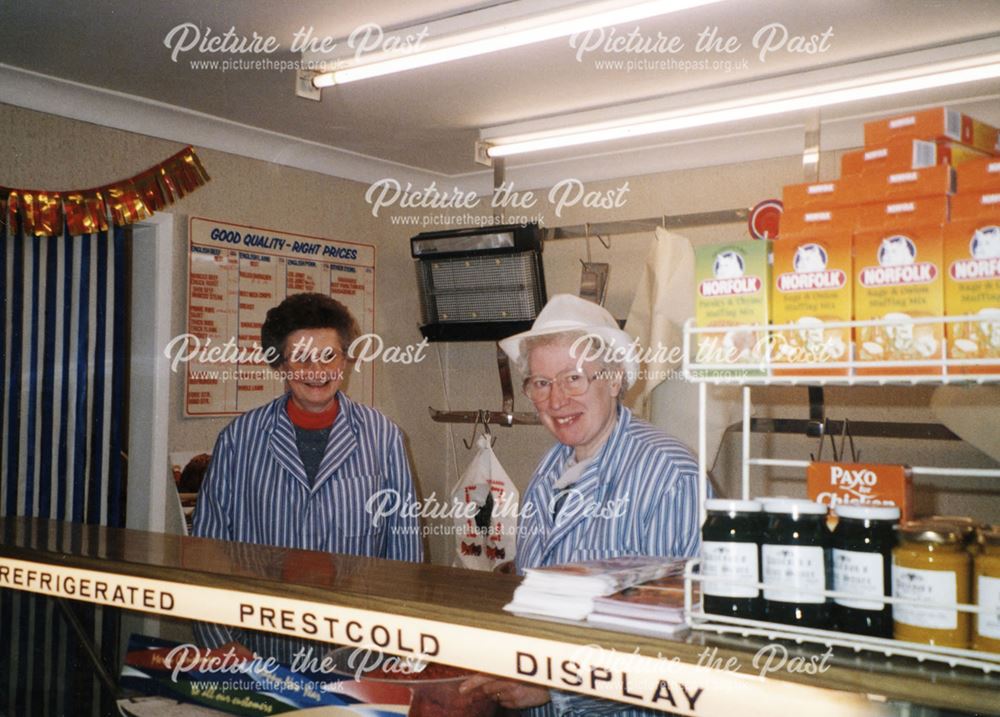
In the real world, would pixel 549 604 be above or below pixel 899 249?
below

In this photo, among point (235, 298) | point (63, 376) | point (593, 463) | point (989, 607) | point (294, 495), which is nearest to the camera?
point (989, 607)

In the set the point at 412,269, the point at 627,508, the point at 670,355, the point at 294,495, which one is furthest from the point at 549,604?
the point at 412,269

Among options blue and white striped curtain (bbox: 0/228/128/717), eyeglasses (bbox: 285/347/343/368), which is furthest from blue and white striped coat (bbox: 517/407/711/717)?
blue and white striped curtain (bbox: 0/228/128/717)

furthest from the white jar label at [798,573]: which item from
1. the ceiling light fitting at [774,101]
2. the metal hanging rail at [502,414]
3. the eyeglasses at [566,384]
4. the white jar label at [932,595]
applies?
the metal hanging rail at [502,414]

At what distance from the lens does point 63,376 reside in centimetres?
337

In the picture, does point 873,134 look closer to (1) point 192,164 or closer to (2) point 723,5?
(2) point 723,5

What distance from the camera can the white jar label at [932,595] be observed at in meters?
1.05

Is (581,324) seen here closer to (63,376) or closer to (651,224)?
(651,224)

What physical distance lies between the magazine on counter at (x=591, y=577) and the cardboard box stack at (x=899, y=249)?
0.40 meters

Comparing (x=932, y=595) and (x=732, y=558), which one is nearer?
(x=932, y=595)

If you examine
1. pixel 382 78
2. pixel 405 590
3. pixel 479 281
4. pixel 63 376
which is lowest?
pixel 405 590

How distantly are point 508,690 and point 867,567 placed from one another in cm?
61

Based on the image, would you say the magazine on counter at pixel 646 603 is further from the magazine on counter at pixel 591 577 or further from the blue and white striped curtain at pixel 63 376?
the blue and white striped curtain at pixel 63 376

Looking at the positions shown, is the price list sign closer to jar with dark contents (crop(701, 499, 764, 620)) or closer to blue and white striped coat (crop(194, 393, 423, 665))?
blue and white striped coat (crop(194, 393, 423, 665))
